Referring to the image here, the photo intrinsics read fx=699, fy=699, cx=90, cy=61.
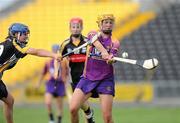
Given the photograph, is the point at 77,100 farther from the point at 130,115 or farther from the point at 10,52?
the point at 130,115

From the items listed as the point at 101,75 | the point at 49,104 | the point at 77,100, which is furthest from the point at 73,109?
the point at 49,104

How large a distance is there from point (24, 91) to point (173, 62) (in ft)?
21.5

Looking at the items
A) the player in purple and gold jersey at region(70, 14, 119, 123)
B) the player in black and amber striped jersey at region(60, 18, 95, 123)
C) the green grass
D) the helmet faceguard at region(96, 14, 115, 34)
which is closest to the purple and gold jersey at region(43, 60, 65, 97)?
the green grass

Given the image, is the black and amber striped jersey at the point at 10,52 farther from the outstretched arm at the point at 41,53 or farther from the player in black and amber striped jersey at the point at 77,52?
the player in black and amber striped jersey at the point at 77,52

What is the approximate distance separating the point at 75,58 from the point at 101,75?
1.72 m

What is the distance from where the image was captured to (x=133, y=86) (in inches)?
1078

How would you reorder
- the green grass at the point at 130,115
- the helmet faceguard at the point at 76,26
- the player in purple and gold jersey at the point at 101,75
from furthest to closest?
the green grass at the point at 130,115 → the helmet faceguard at the point at 76,26 → the player in purple and gold jersey at the point at 101,75

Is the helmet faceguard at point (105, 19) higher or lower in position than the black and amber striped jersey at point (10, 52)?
higher

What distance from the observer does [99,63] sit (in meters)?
12.4

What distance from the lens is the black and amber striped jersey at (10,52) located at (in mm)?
11992

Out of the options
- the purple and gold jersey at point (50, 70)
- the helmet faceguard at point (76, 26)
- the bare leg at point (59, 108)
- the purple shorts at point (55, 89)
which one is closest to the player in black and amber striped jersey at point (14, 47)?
the helmet faceguard at point (76, 26)

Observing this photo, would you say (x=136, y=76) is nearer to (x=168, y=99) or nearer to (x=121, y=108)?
(x=168, y=99)

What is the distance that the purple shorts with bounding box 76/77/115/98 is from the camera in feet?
40.2

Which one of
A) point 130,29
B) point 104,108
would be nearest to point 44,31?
point 130,29
